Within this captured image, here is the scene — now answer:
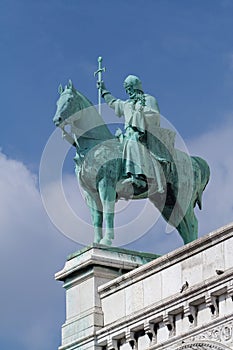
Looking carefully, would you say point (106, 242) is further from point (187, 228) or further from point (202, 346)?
point (202, 346)

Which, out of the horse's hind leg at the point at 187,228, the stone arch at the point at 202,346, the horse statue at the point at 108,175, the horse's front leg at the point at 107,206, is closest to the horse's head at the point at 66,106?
the horse statue at the point at 108,175

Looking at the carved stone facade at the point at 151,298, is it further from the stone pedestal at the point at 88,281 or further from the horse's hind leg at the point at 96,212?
the horse's hind leg at the point at 96,212

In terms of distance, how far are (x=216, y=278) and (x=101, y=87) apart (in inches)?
368

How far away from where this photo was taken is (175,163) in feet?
117

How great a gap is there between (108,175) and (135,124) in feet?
5.32

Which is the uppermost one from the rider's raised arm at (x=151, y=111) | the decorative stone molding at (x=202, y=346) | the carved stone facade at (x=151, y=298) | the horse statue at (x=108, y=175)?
the rider's raised arm at (x=151, y=111)

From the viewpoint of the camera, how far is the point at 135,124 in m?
35.8

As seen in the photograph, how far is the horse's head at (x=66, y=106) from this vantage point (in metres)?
35.8

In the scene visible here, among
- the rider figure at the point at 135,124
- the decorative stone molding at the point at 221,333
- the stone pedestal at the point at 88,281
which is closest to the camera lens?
the decorative stone molding at the point at 221,333

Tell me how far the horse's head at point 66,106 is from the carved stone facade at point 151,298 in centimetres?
377

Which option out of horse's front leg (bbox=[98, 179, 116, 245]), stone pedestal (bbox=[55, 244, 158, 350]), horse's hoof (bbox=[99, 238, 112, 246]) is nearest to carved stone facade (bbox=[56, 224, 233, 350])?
stone pedestal (bbox=[55, 244, 158, 350])

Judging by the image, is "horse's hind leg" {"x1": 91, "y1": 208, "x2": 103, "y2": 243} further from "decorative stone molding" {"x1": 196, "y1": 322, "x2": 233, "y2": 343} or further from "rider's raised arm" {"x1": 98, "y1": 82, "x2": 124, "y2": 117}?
"decorative stone molding" {"x1": 196, "y1": 322, "x2": 233, "y2": 343}

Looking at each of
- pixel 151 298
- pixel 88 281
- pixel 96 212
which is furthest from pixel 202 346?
pixel 96 212

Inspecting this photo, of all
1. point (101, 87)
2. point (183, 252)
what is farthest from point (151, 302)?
point (101, 87)
